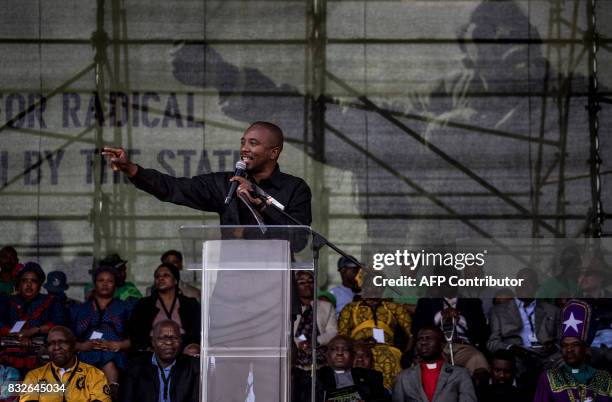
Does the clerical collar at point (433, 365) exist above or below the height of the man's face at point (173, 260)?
below

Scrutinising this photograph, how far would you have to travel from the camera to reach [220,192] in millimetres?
5168

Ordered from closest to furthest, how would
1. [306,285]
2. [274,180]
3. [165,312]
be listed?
[274,180] → [306,285] → [165,312]

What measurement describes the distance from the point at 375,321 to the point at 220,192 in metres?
3.66

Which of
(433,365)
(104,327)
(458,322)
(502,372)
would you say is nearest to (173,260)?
(104,327)

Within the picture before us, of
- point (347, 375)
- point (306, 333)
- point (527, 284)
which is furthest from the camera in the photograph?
point (527, 284)

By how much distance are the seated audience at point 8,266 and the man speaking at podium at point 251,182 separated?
4350 millimetres

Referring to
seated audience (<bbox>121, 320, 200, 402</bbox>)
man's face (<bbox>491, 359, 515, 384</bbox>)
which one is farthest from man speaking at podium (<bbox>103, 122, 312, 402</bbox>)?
man's face (<bbox>491, 359, 515, 384</bbox>)

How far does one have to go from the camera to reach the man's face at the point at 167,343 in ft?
24.3

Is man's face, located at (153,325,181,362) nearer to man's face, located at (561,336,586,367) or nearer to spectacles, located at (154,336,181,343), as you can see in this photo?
spectacles, located at (154,336,181,343)

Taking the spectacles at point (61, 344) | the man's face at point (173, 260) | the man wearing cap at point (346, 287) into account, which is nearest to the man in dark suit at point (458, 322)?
the man wearing cap at point (346, 287)

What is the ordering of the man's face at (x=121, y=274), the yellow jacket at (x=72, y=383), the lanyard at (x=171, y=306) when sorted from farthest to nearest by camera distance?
the man's face at (x=121, y=274) → the lanyard at (x=171, y=306) → the yellow jacket at (x=72, y=383)

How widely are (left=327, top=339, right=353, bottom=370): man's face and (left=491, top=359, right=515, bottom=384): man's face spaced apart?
1080 mm

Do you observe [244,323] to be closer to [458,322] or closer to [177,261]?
[458,322]

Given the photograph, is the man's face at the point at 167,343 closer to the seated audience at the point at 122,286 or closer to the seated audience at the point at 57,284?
the seated audience at the point at 122,286
